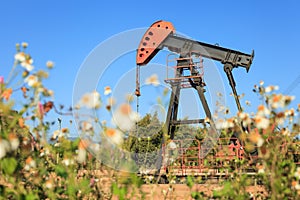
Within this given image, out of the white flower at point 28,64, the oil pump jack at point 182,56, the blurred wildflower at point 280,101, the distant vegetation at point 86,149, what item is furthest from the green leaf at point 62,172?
the oil pump jack at point 182,56

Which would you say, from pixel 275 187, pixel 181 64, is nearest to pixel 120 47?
pixel 275 187

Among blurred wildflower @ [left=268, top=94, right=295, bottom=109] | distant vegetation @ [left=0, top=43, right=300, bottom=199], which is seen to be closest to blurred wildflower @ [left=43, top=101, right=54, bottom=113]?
distant vegetation @ [left=0, top=43, right=300, bottom=199]

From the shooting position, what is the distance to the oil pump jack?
403 inches

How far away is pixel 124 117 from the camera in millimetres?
1763

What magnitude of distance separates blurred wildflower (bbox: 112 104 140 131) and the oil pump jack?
8.19m

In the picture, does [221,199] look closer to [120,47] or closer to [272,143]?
[272,143]

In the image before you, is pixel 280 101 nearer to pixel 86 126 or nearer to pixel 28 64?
pixel 86 126

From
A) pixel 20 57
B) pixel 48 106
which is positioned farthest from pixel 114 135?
pixel 20 57

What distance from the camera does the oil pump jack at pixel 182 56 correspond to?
1023 cm

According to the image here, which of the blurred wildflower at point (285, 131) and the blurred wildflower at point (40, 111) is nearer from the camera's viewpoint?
the blurred wildflower at point (40, 111)

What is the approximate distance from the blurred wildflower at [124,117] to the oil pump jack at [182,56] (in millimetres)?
8187

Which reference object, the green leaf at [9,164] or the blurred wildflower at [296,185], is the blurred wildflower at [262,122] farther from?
the green leaf at [9,164]

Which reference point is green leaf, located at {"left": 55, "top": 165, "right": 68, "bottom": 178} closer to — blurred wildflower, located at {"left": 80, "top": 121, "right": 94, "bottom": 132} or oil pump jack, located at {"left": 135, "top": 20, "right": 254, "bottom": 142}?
blurred wildflower, located at {"left": 80, "top": 121, "right": 94, "bottom": 132}

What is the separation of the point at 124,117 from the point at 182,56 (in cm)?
896
